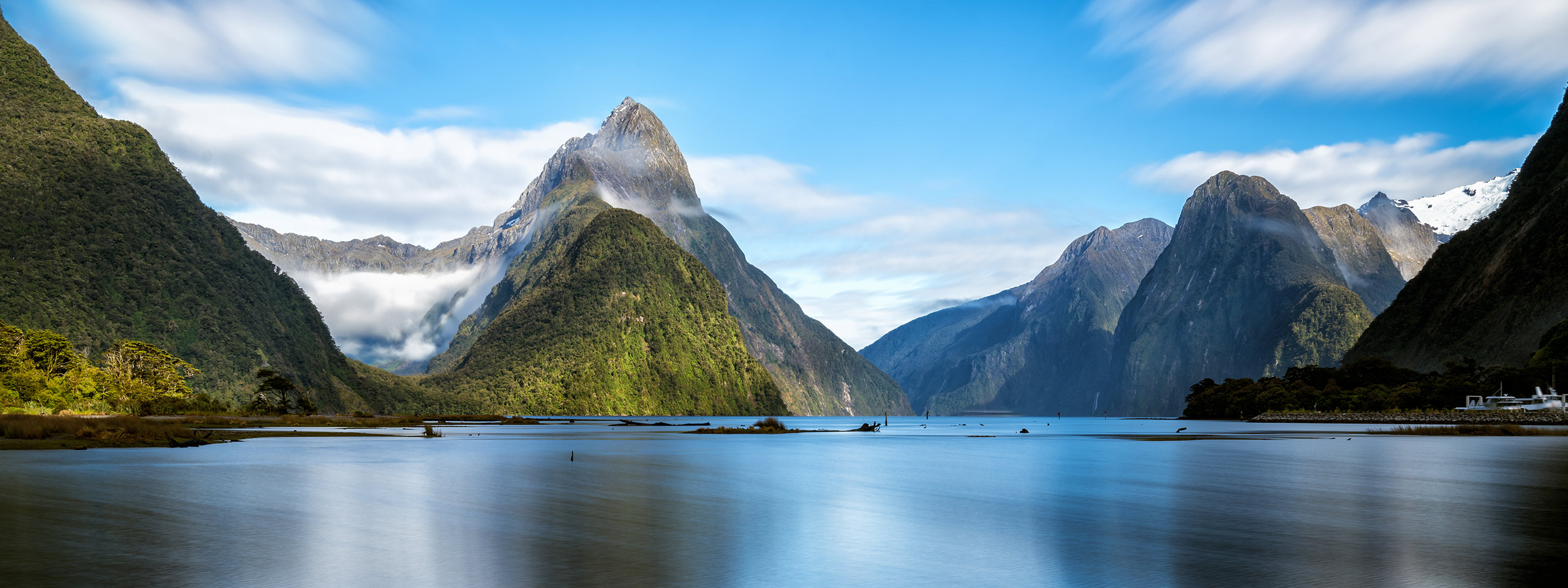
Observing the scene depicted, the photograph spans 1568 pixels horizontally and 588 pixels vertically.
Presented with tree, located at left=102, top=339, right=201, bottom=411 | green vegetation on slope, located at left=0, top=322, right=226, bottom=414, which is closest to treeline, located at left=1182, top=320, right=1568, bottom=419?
tree, located at left=102, top=339, right=201, bottom=411

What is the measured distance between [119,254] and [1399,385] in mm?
202504

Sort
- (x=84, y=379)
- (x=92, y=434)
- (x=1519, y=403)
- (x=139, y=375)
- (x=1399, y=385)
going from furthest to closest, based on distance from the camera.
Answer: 1. (x=1399, y=385)
2. (x=1519, y=403)
3. (x=139, y=375)
4. (x=84, y=379)
5. (x=92, y=434)

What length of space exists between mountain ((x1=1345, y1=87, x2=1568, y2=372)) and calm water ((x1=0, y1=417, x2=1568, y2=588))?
4854 inches

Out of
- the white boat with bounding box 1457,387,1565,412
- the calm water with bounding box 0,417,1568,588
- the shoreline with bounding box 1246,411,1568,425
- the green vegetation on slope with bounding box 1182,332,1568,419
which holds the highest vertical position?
the green vegetation on slope with bounding box 1182,332,1568,419

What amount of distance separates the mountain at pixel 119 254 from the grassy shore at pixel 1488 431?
152 m

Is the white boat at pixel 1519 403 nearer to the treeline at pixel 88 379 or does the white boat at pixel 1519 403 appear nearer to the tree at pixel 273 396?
the treeline at pixel 88 379

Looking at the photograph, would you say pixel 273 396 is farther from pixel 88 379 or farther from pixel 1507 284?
pixel 1507 284

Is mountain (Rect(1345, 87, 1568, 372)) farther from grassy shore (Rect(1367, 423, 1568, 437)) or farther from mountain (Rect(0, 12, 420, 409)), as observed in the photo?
mountain (Rect(0, 12, 420, 409))

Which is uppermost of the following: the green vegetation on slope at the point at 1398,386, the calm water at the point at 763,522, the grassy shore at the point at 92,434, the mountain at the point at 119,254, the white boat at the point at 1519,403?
the mountain at the point at 119,254

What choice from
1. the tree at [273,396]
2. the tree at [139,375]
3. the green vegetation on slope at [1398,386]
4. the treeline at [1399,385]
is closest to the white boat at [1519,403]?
the green vegetation on slope at [1398,386]

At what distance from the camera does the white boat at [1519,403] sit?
112 m

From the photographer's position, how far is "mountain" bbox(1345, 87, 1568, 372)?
15088 centimetres

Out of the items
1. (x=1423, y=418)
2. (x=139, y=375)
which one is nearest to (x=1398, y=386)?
(x=1423, y=418)

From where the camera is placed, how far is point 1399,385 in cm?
15538
